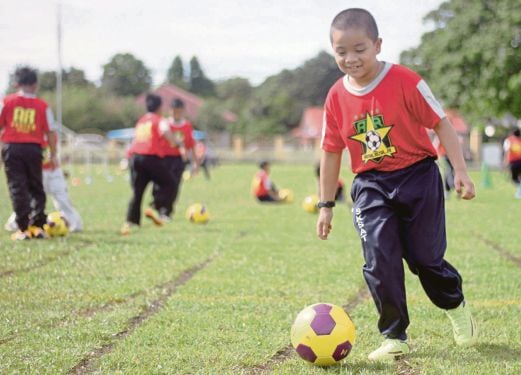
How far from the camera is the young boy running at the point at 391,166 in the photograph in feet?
13.8

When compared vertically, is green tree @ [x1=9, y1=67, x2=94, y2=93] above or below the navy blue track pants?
above

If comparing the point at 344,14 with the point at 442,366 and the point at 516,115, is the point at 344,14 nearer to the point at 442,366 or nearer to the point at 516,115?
the point at 442,366

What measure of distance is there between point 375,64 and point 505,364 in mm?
1892

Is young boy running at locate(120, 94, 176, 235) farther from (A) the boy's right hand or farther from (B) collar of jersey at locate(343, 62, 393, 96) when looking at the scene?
(B) collar of jersey at locate(343, 62, 393, 96)

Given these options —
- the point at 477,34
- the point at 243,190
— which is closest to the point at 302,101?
the point at 477,34

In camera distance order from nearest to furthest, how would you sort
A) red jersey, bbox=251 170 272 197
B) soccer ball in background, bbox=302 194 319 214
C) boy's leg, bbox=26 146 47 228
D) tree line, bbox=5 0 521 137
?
boy's leg, bbox=26 146 47 228, soccer ball in background, bbox=302 194 319 214, red jersey, bbox=251 170 272 197, tree line, bbox=5 0 521 137

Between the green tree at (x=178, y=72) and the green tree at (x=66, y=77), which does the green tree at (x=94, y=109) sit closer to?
the green tree at (x=66, y=77)

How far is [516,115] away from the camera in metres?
32.4

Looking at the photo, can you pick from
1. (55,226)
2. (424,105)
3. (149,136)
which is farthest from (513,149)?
(424,105)

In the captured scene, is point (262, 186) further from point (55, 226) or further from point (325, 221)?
point (325, 221)

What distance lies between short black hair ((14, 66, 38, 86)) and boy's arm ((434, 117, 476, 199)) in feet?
21.7

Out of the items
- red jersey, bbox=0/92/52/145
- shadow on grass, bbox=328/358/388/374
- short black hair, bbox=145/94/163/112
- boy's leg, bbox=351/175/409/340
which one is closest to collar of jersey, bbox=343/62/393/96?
boy's leg, bbox=351/175/409/340

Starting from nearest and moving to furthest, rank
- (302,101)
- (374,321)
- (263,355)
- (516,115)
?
(263,355) < (374,321) < (516,115) < (302,101)

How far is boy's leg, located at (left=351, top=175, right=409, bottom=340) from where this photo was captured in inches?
166
